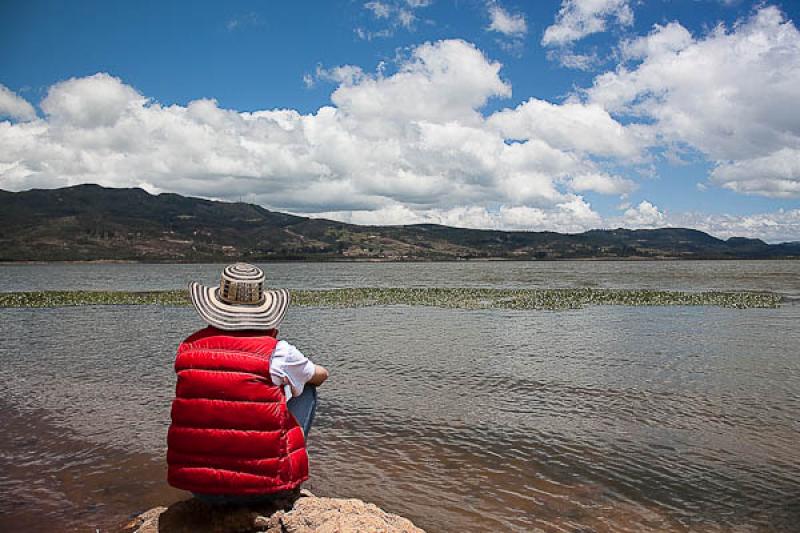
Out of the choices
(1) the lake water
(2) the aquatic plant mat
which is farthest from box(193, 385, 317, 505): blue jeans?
(2) the aquatic plant mat

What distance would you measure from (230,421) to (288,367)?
2.46ft

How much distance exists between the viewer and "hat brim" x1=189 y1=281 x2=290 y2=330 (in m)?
5.90

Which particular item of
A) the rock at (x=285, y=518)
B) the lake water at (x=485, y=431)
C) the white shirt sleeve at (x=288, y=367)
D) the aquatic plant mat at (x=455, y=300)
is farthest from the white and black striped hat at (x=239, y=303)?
the aquatic plant mat at (x=455, y=300)

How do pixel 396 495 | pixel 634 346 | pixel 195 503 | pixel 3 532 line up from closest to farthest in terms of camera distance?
1. pixel 195 503
2. pixel 3 532
3. pixel 396 495
4. pixel 634 346

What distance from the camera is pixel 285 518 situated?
5.80 m

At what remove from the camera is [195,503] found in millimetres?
6449

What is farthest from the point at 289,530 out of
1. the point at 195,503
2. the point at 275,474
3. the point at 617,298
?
→ the point at 617,298

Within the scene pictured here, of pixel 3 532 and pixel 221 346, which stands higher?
pixel 221 346

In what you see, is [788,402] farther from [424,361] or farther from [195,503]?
[195,503]

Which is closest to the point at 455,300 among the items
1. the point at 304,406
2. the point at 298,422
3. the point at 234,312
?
the point at 304,406

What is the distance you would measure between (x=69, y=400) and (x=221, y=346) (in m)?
12.2

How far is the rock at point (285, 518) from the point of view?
5617mm

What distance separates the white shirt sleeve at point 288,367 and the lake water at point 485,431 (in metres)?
3.71

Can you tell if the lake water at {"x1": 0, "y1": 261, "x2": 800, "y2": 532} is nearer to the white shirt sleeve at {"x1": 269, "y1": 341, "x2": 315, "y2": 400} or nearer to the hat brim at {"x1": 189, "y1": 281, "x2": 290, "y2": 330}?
the white shirt sleeve at {"x1": 269, "y1": 341, "x2": 315, "y2": 400}
